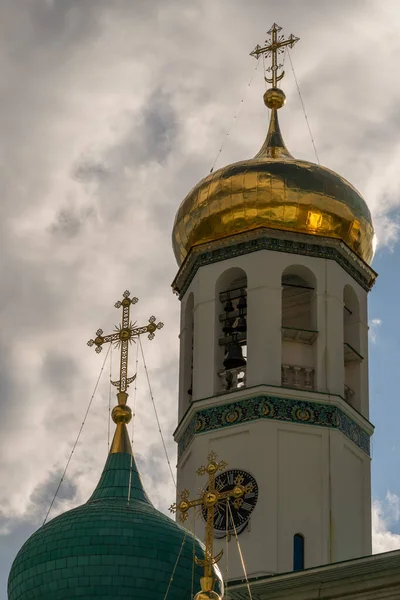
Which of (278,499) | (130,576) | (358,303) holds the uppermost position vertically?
(358,303)

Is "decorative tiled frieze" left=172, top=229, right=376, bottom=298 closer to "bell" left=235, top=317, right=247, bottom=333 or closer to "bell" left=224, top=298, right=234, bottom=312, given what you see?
"bell" left=224, top=298, right=234, bottom=312

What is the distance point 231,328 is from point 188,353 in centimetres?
80

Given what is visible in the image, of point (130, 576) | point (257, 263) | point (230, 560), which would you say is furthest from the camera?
point (257, 263)

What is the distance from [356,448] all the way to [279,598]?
4.13 m

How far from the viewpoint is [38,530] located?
28.8 m

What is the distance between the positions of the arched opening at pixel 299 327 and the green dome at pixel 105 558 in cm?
416

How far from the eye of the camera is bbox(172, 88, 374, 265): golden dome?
33.4 m

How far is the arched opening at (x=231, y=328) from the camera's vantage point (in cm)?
3272

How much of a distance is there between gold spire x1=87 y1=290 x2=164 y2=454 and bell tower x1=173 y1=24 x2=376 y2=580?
1479mm

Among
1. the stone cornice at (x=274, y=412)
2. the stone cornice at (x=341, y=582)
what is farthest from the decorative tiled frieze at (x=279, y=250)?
the stone cornice at (x=341, y=582)

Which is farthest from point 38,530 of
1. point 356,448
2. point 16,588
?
point 356,448

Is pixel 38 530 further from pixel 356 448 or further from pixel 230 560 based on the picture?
pixel 356 448

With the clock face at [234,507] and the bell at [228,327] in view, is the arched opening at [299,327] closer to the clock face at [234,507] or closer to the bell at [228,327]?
the bell at [228,327]

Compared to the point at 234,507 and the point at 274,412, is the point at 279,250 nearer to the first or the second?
the point at 274,412
